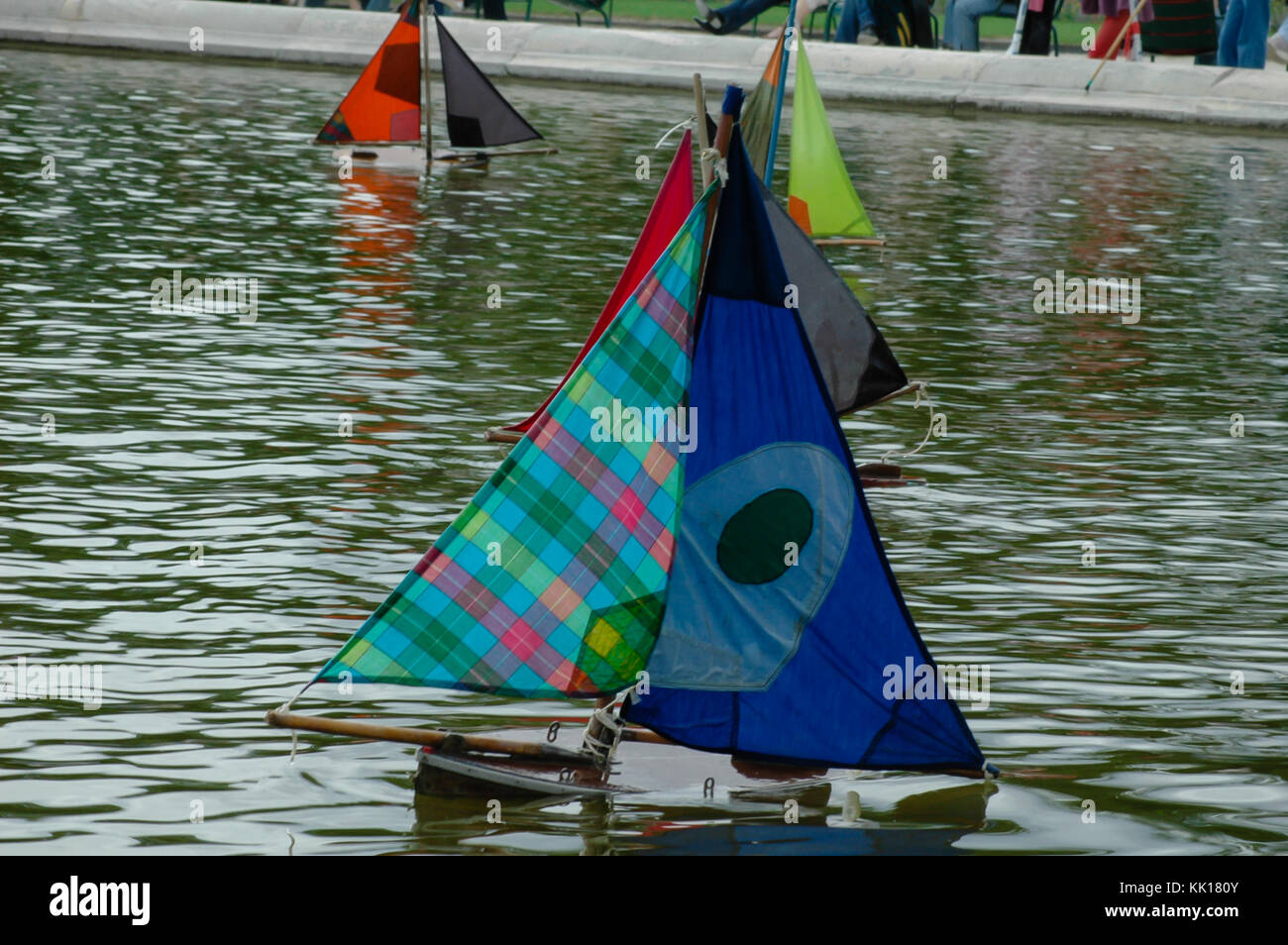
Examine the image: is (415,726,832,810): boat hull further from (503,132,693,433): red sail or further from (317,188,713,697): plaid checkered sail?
(503,132,693,433): red sail

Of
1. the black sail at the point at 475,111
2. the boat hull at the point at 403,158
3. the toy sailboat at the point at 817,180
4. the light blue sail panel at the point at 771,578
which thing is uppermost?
the black sail at the point at 475,111

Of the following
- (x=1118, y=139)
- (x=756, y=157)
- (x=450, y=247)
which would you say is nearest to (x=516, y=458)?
(x=756, y=157)

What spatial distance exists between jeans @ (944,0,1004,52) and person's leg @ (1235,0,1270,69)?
3.79m

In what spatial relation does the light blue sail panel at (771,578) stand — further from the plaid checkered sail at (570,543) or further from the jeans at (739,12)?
the jeans at (739,12)

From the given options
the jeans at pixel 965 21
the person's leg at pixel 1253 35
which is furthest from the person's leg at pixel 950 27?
the person's leg at pixel 1253 35

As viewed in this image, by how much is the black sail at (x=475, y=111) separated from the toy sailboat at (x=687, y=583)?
678 inches

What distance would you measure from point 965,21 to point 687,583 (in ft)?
93.0

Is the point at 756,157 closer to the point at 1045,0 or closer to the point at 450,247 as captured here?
the point at 450,247

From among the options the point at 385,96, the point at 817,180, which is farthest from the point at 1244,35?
the point at 817,180

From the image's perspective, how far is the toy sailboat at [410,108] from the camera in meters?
24.4

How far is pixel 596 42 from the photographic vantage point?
34.8m

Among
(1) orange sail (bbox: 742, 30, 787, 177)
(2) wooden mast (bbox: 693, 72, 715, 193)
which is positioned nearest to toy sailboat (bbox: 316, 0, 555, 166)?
(1) orange sail (bbox: 742, 30, 787, 177)

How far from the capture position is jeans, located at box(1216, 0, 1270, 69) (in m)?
32.3
